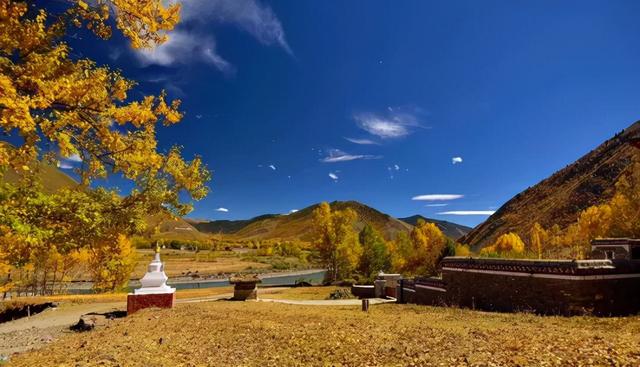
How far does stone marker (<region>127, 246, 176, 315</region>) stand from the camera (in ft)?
61.5

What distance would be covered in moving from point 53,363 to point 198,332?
4.02m

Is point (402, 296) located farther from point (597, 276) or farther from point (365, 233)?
point (365, 233)

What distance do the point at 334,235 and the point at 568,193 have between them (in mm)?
86770

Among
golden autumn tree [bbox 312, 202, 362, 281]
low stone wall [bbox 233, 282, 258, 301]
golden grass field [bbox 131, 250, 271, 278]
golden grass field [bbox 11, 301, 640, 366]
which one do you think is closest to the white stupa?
golden grass field [bbox 11, 301, 640, 366]

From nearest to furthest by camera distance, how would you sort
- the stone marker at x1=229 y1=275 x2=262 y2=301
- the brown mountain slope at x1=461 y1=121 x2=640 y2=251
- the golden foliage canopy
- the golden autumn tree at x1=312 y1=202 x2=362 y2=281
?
the golden foliage canopy < the stone marker at x1=229 y1=275 x2=262 y2=301 < the golden autumn tree at x1=312 y1=202 x2=362 y2=281 < the brown mountain slope at x1=461 y1=121 x2=640 y2=251

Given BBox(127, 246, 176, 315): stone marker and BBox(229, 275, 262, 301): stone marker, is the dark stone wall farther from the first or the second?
BBox(127, 246, 176, 315): stone marker

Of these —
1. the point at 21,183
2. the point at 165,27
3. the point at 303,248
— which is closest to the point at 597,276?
the point at 165,27

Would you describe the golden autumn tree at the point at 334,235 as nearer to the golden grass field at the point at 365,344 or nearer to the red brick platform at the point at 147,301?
the red brick platform at the point at 147,301

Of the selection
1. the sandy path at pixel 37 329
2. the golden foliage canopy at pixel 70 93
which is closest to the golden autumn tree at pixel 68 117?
the golden foliage canopy at pixel 70 93

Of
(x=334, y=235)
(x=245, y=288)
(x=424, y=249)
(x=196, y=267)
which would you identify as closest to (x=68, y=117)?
(x=245, y=288)

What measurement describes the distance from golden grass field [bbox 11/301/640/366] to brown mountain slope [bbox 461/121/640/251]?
88.9 meters

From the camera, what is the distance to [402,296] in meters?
25.3

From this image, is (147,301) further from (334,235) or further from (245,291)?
(334,235)

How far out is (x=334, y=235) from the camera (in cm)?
4922
